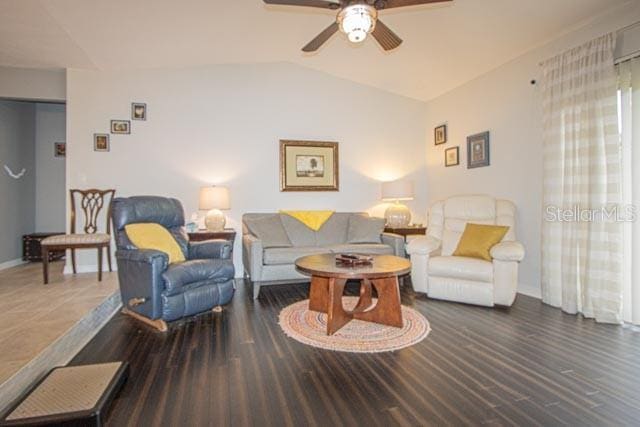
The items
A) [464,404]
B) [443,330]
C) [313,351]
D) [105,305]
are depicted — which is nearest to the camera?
[464,404]

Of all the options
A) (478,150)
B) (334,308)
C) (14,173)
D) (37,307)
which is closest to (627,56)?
(478,150)

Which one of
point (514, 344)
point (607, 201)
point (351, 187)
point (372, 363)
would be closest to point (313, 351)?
point (372, 363)

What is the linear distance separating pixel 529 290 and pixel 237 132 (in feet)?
13.0

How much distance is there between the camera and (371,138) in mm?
5164

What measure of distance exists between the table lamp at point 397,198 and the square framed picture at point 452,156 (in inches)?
24.8

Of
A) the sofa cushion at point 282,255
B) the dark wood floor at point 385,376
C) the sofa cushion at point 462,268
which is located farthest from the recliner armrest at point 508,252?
the sofa cushion at point 282,255

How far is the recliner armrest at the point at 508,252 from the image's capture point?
310 cm

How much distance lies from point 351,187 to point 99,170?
3.28 m

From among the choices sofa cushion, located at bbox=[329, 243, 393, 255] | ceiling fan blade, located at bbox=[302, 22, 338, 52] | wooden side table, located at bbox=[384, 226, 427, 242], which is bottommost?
sofa cushion, located at bbox=[329, 243, 393, 255]

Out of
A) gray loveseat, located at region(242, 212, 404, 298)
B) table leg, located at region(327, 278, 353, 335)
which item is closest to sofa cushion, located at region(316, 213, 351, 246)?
gray loveseat, located at region(242, 212, 404, 298)

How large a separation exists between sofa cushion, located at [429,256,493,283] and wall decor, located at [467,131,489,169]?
147 cm

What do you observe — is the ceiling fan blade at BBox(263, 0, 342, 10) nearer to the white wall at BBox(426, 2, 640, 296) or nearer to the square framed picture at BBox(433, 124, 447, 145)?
the white wall at BBox(426, 2, 640, 296)

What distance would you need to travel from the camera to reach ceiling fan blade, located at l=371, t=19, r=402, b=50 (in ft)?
7.97

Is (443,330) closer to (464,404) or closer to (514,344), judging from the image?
(514,344)
